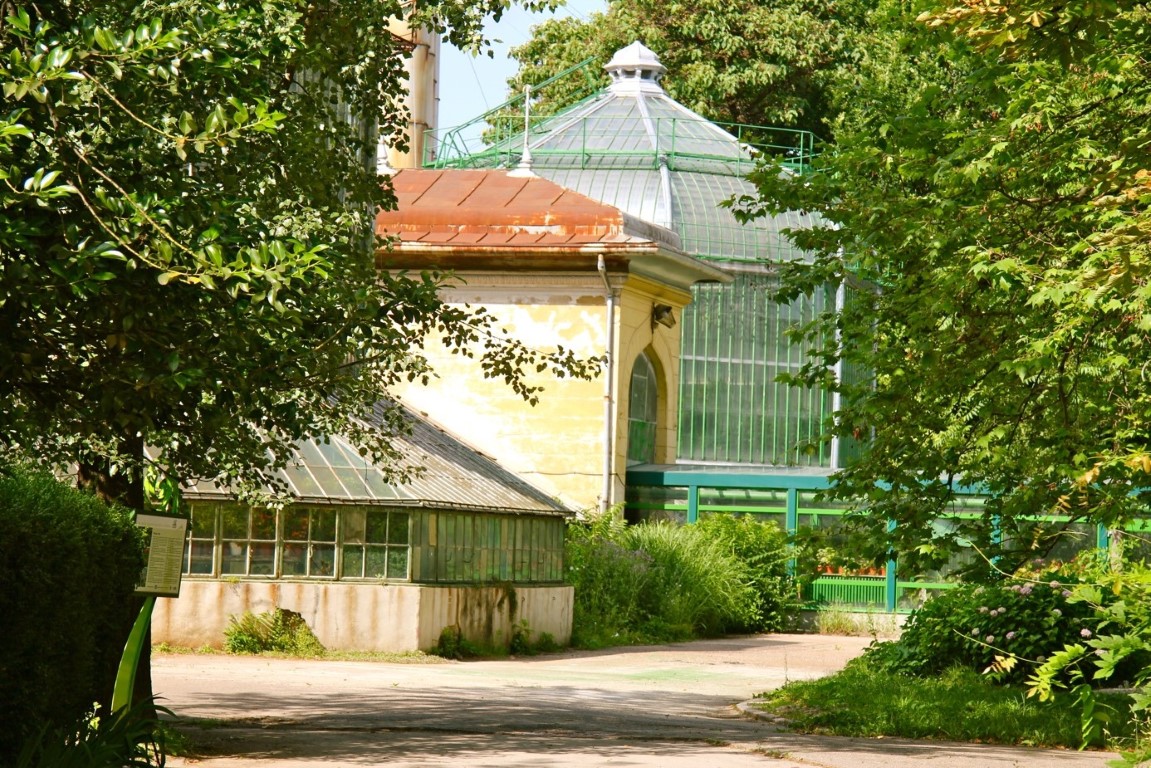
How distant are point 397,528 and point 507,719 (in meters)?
7.80

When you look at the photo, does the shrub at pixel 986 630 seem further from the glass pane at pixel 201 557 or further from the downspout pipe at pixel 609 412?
the downspout pipe at pixel 609 412

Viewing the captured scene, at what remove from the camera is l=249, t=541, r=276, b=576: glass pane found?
2177cm

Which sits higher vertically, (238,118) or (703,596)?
(238,118)

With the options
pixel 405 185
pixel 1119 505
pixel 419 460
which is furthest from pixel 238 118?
pixel 405 185

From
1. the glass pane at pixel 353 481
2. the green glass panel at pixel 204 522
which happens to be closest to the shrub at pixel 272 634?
the green glass panel at pixel 204 522

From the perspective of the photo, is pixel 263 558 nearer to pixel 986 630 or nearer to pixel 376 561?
pixel 376 561

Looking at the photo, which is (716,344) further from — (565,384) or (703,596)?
(703,596)

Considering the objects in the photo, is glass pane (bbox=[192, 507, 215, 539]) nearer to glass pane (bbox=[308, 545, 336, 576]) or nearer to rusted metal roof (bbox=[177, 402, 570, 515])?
rusted metal roof (bbox=[177, 402, 570, 515])

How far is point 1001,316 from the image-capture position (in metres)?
11.9

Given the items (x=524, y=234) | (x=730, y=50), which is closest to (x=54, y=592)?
(x=524, y=234)

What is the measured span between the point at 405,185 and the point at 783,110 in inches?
781

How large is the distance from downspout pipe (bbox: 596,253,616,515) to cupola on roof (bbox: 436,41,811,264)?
4423 mm

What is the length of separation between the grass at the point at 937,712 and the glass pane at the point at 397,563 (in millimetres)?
7204

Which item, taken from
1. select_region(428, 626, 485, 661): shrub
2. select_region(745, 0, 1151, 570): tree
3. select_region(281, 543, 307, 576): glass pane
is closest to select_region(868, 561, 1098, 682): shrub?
select_region(745, 0, 1151, 570): tree
